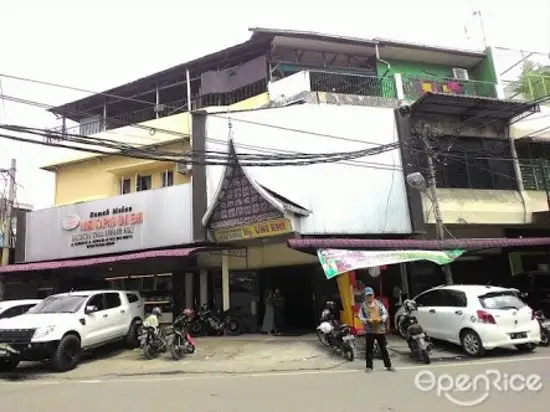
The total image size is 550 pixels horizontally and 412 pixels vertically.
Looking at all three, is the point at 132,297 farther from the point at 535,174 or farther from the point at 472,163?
the point at 535,174

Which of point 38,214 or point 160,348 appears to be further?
point 38,214

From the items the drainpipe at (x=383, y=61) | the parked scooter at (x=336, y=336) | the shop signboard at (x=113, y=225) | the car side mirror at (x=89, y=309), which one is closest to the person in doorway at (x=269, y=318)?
the shop signboard at (x=113, y=225)

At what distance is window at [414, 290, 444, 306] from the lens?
1197 centimetres

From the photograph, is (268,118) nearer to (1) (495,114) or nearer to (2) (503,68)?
(1) (495,114)

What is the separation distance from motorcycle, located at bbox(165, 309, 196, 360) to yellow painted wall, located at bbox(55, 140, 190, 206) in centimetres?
731

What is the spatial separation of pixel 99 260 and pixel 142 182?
14.6 feet

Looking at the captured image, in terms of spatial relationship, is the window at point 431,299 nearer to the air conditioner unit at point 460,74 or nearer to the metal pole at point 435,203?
the metal pole at point 435,203

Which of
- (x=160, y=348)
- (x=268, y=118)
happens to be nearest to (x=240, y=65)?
(x=268, y=118)

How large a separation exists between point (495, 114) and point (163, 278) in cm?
1388

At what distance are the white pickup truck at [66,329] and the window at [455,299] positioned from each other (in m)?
8.65

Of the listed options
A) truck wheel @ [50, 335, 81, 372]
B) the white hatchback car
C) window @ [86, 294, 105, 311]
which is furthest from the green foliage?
truck wheel @ [50, 335, 81, 372]

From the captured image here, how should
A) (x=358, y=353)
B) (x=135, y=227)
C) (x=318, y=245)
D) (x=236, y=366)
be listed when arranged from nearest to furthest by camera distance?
(x=236, y=366) → (x=358, y=353) → (x=318, y=245) → (x=135, y=227)

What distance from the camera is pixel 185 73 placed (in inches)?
756

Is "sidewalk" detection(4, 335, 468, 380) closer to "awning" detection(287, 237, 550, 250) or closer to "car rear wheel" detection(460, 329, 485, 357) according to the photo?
"car rear wheel" detection(460, 329, 485, 357)
